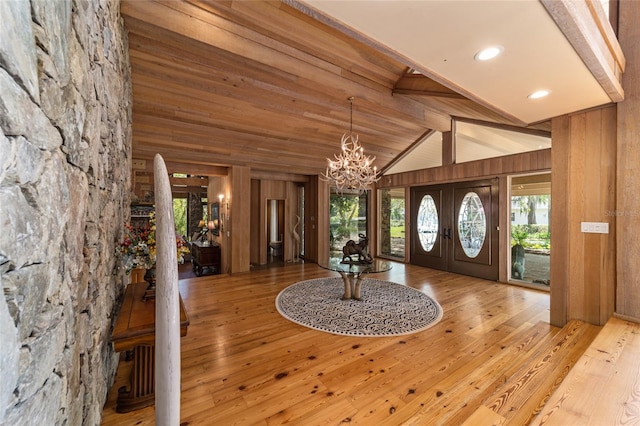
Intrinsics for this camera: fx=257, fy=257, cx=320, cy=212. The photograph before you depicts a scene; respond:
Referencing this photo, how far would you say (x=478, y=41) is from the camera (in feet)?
5.86

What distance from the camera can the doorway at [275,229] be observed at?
8.20 meters

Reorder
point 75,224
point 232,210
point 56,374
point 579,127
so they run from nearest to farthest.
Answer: point 56,374 → point 75,224 → point 579,127 → point 232,210

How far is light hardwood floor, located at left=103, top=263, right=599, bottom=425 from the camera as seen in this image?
6.17 feet

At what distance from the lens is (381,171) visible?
798 centimetres

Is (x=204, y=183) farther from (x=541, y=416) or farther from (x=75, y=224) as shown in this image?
(x=541, y=416)

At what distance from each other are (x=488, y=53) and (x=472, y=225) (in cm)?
485

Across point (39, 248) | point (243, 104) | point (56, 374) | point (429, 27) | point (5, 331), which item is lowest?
point (56, 374)

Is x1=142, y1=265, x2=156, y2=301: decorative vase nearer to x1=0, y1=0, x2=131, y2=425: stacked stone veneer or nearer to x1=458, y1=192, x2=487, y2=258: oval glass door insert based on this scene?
x1=0, y1=0, x2=131, y2=425: stacked stone veneer

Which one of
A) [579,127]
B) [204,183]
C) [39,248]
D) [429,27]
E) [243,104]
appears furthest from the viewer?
[204,183]

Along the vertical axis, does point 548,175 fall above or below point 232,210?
above

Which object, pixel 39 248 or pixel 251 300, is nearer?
pixel 39 248

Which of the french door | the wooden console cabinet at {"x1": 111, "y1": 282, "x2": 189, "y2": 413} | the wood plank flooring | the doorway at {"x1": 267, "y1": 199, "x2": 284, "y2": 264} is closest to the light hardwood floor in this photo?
the wooden console cabinet at {"x1": 111, "y1": 282, "x2": 189, "y2": 413}

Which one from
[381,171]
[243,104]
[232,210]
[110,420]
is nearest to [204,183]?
[232,210]

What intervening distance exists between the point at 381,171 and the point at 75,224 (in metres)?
7.55
